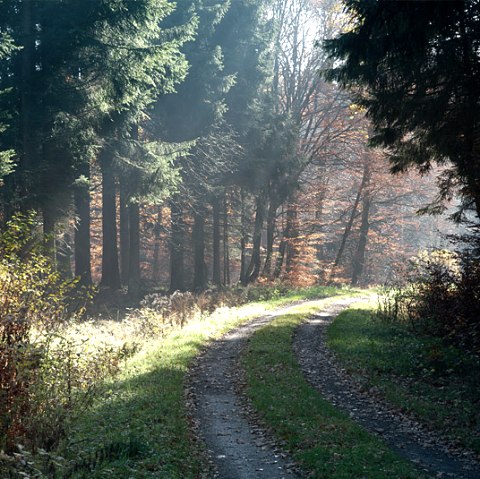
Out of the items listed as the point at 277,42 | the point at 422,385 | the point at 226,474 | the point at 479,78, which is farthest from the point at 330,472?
the point at 277,42

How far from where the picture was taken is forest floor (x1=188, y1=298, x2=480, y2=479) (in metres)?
7.56

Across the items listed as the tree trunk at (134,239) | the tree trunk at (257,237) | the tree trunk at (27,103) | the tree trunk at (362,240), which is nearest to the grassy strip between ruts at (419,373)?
the tree trunk at (27,103)

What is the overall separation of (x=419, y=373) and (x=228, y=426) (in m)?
5.12

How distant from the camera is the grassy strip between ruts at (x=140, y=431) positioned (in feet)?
22.7

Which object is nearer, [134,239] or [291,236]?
[134,239]

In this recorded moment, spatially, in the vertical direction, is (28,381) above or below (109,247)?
below

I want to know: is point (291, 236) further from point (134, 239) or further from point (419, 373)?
point (419, 373)

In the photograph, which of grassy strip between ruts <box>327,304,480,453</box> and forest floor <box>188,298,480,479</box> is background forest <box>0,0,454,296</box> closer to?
grassy strip between ruts <box>327,304,480,453</box>

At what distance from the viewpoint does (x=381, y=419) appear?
9758 millimetres

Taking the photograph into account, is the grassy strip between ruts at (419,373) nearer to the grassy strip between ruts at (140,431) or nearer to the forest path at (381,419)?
the forest path at (381,419)

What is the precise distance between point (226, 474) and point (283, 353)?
7.00 metres

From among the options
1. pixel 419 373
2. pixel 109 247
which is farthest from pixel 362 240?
pixel 419 373

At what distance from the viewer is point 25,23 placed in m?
18.5

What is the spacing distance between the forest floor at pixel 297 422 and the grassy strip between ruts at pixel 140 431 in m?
0.48
